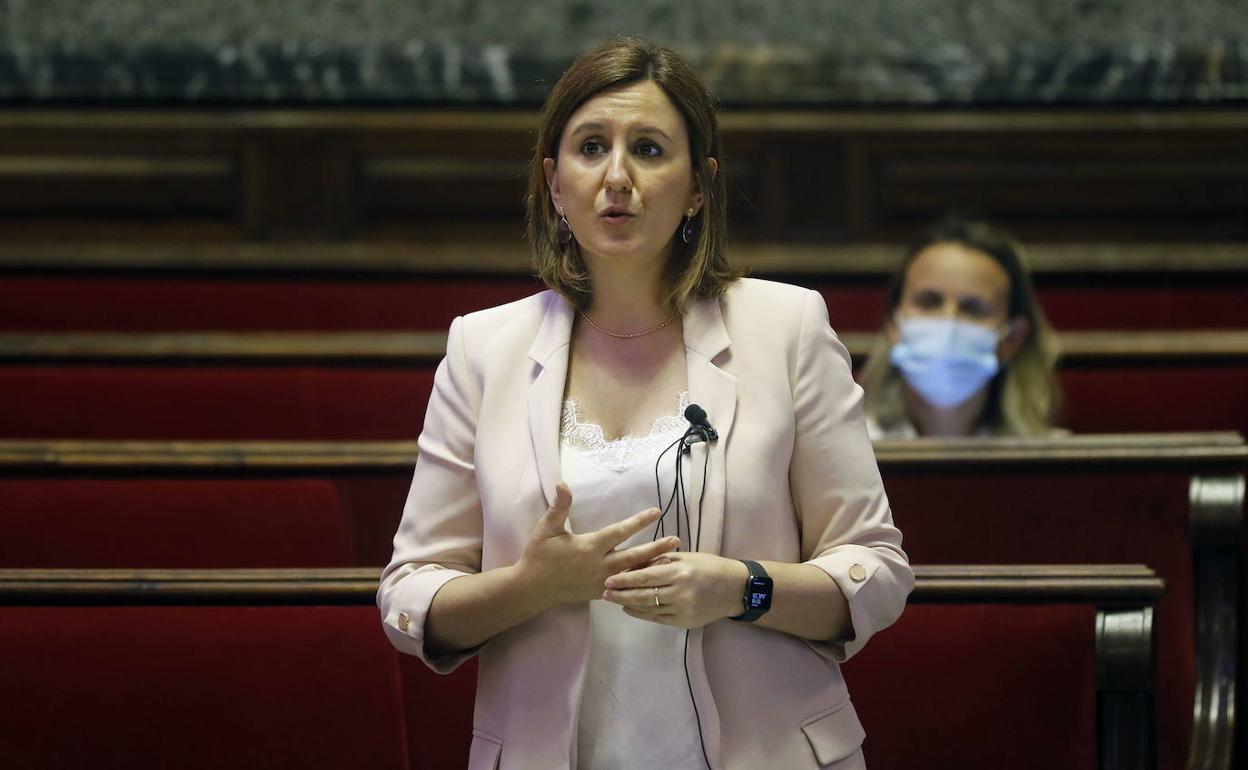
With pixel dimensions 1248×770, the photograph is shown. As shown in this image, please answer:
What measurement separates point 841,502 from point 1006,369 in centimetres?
67

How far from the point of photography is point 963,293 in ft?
4.39

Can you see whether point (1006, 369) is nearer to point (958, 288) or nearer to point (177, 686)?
point (958, 288)

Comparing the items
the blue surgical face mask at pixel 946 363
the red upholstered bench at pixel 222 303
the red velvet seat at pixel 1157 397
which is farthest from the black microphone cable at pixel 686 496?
the red upholstered bench at pixel 222 303

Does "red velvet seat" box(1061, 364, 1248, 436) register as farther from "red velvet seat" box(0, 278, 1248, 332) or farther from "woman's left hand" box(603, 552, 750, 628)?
"woman's left hand" box(603, 552, 750, 628)

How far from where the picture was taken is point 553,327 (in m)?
0.72

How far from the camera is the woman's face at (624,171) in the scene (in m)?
0.68

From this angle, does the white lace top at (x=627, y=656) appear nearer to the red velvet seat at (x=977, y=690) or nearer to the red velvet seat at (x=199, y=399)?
the red velvet seat at (x=977, y=690)

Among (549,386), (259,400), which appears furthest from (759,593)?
(259,400)

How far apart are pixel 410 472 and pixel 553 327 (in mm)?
387

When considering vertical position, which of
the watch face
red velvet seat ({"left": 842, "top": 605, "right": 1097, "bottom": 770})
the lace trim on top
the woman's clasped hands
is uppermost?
the lace trim on top

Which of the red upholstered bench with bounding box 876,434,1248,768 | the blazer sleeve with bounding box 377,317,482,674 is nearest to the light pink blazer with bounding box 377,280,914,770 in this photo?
the blazer sleeve with bounding box 377,317,482,674

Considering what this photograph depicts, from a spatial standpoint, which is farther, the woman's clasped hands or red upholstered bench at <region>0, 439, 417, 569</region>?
red upholstered bench at <region>0, 439, 417, 569</region>

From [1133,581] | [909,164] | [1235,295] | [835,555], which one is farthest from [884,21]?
[835,555]

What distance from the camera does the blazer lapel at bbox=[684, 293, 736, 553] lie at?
659 millimetres
